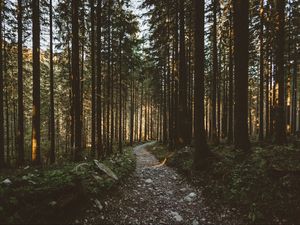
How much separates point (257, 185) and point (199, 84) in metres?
4.85

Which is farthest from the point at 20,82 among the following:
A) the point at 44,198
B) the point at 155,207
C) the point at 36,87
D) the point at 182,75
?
the point at 155,207

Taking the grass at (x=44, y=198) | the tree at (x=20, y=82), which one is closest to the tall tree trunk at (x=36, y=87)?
the tree at (x=20, y=82)

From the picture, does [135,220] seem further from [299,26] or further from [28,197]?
[299,26]

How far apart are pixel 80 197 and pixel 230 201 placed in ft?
13.1

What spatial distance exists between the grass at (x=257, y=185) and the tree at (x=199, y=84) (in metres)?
0.73

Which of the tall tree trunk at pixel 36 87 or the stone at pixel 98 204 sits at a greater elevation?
the tall tree trunk at pixel 36 87

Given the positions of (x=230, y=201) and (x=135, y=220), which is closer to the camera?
(x=135, y=220)

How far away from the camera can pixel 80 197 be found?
590 centimetres

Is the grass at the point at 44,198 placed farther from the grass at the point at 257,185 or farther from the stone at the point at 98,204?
the grass at the point at 257,185

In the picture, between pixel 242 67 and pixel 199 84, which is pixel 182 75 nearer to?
pixel 199 84

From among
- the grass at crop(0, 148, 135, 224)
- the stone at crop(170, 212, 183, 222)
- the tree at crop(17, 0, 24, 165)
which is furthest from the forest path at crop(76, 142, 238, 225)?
the tree at crop(17, 0, 24, 165)

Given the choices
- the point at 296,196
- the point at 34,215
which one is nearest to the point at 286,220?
the point at 296,196

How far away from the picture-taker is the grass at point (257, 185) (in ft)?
18.0

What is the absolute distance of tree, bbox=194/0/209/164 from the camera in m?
9.92
